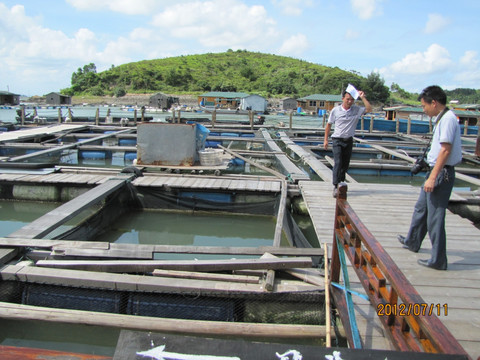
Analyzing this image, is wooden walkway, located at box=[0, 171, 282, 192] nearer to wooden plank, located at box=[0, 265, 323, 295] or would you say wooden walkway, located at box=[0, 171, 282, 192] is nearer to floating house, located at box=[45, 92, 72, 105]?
wooden plank, located at box=[0, 265, 323, 295]

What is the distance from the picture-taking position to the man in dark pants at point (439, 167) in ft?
9.64

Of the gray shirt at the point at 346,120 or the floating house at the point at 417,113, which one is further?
the floating house at the point at 417,113

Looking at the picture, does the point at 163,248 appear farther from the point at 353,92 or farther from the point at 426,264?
the point at 353,92

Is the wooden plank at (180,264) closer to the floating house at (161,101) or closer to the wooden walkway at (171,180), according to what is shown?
the wooden walkway at (171,180)

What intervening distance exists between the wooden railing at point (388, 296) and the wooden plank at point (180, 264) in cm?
62

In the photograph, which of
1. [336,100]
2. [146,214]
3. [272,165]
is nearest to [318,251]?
[146,214]

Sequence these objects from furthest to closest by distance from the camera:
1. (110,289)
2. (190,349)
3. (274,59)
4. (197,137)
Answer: (274,59), (197,137), (110,289), (190,349)

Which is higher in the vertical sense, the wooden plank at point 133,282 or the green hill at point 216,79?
the green hill at point 216,79

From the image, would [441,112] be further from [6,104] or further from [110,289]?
[6,104]

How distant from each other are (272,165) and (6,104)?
185ft

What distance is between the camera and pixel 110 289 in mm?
3559

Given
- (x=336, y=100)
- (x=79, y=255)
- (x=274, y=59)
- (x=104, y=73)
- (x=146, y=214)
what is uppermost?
(x=274, y=59)

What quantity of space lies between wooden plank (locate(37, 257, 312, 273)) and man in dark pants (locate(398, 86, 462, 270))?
3.87ft

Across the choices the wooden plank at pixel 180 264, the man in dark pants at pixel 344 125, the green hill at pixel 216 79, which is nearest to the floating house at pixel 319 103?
the green hill at pixel 216 79
